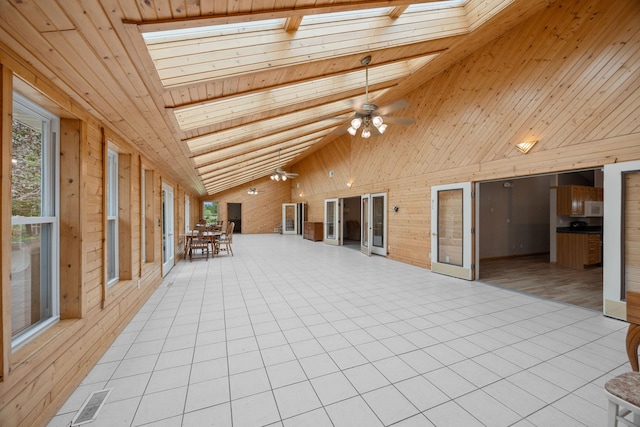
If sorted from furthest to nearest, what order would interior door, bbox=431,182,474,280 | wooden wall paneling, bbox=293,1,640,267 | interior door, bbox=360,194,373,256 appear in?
interior door, bbox=360,194,373,256 → interior door, bbox=431,182,474,280 → wooden wall paneling, bbox=293,1,640,267

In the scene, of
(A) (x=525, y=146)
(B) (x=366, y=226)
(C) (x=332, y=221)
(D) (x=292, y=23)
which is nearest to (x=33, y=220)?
(D) (x=292, y=23)

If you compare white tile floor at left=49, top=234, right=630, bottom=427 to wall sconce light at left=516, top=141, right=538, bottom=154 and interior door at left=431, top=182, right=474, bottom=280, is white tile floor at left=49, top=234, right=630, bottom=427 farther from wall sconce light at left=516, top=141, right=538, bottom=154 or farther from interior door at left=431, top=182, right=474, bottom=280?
wall sconce light at left=516, top=141, right=538, bottom=154

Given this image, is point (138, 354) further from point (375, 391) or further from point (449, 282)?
point (449, 282)

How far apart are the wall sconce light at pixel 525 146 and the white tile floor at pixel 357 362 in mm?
2387

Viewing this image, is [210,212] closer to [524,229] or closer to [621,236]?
[524,229]

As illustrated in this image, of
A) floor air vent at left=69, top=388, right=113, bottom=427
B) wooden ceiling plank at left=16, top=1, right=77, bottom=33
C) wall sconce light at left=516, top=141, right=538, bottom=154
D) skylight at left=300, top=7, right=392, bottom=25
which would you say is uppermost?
skylight at left=300, top=7, right=392, bottom=25

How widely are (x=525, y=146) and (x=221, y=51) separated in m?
4.62

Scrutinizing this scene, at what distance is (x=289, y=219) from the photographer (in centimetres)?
1569

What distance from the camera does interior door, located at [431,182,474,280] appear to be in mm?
5127

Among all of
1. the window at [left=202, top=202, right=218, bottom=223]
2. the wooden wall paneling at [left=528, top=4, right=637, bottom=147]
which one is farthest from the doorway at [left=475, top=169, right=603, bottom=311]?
the window at [left=202, top=202, right=218, bottom=223]

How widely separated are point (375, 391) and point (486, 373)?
3.27 feet

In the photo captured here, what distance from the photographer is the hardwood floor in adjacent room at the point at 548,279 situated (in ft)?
13.8

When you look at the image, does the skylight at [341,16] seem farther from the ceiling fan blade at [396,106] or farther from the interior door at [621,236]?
the interior door at [621,236]

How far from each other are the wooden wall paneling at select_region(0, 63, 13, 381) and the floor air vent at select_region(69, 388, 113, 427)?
23.1 inches
